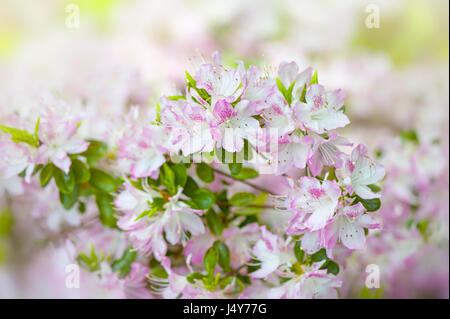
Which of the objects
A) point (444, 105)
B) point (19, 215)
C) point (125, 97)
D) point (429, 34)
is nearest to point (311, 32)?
point (444, 105)

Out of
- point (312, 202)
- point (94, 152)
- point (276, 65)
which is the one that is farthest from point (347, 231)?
point (276, 65)

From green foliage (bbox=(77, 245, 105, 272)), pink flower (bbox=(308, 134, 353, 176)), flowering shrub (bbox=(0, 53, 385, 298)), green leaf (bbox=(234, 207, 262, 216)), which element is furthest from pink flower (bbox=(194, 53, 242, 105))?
green foliage (bbox=(77, 245, 105, 272))

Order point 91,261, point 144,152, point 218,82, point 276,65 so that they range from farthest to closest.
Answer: point 276,65, point 91,261, point 144,152, point 218,82

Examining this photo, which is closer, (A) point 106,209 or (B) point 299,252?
(B) point 299,252

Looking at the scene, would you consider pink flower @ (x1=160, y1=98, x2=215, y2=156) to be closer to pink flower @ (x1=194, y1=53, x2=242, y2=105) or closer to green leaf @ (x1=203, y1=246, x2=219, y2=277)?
pink flower @ (x1=194, y1=53, x2=242, y2=105)

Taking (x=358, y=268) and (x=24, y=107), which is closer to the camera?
(x=24, y=107)

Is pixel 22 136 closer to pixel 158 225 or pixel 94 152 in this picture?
pixel 94 152

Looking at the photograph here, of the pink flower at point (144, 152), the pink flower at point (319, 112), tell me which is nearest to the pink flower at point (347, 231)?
the pink flower at point (319, 112)
